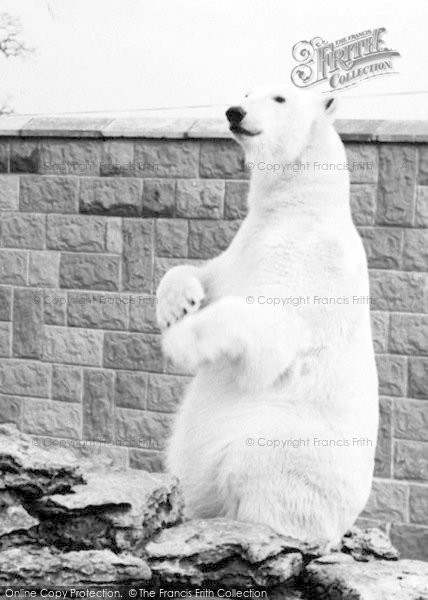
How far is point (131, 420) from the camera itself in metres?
6.32

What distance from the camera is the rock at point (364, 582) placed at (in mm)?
3334

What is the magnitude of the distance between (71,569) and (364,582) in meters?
0.97

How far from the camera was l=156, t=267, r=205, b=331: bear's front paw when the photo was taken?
12.3 feet

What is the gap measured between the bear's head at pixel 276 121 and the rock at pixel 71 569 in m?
1.54

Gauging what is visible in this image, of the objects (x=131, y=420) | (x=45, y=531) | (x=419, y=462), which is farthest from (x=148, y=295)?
(x=45, y=531)

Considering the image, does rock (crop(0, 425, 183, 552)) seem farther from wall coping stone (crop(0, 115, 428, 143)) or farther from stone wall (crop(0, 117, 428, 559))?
wall coping stone (crop(0, 115, 428, 143))

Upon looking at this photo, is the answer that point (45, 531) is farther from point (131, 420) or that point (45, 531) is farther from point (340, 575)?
point (131, 420)

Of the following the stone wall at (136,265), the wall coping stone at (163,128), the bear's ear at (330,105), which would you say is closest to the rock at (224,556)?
the bear's ear at (330,105)

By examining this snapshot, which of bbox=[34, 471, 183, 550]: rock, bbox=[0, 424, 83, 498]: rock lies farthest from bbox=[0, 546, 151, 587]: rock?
bbox=[0, 424, 83, 498]: rock

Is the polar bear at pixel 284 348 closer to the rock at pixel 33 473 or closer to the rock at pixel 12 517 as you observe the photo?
the rock at pixel 33 473

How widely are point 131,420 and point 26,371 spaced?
839 mm

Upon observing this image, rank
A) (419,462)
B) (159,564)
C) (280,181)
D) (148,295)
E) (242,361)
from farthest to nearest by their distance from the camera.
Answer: (148,295), (419,462), (280,181), (242,361), (159,564)

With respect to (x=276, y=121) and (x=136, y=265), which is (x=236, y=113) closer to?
(x=276, y=121)

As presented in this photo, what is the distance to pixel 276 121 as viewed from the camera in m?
3.79
